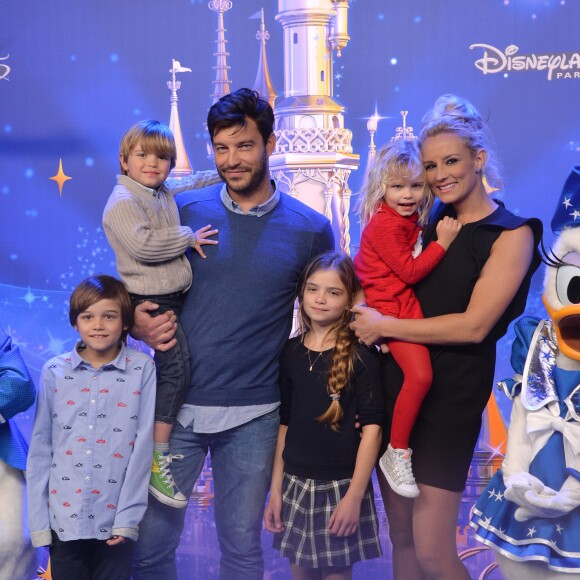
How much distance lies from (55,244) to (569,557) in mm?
2731

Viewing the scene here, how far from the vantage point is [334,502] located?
101 inches

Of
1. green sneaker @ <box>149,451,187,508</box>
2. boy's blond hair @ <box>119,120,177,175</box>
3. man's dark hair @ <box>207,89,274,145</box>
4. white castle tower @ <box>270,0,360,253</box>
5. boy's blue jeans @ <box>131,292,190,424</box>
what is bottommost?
green sneaker @ <box>149,451,187,508</box>

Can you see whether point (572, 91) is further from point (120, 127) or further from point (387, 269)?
point (120, 127)

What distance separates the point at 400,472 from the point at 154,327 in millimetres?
834

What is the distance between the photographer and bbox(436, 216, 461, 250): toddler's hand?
8.21ft

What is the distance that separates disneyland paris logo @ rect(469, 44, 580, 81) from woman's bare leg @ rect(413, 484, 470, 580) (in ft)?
6.85

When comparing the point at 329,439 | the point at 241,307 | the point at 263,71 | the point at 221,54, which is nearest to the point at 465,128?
the point at 241,307

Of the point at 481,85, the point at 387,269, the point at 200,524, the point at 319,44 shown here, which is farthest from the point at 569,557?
the point at 319,44

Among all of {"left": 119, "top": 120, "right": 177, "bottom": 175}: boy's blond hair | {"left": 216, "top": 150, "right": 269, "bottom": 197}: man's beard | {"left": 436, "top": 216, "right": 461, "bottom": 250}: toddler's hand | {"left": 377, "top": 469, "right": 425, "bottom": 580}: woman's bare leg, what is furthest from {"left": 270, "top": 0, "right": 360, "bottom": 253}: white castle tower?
{"left": 377, "top": 469, "right": 425, "bottom": 580}: woman's bare leg

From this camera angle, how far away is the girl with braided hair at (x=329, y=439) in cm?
254

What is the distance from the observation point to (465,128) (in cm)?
251

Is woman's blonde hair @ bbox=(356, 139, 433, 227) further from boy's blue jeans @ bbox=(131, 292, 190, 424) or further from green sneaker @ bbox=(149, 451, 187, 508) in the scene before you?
green sneaker @ bbox=(149, 451, 187, 508)

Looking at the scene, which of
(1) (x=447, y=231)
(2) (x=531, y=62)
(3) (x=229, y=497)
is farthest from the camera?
(2) (x=531, y=62)

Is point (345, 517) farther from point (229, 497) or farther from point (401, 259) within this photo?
point (401, 259)
